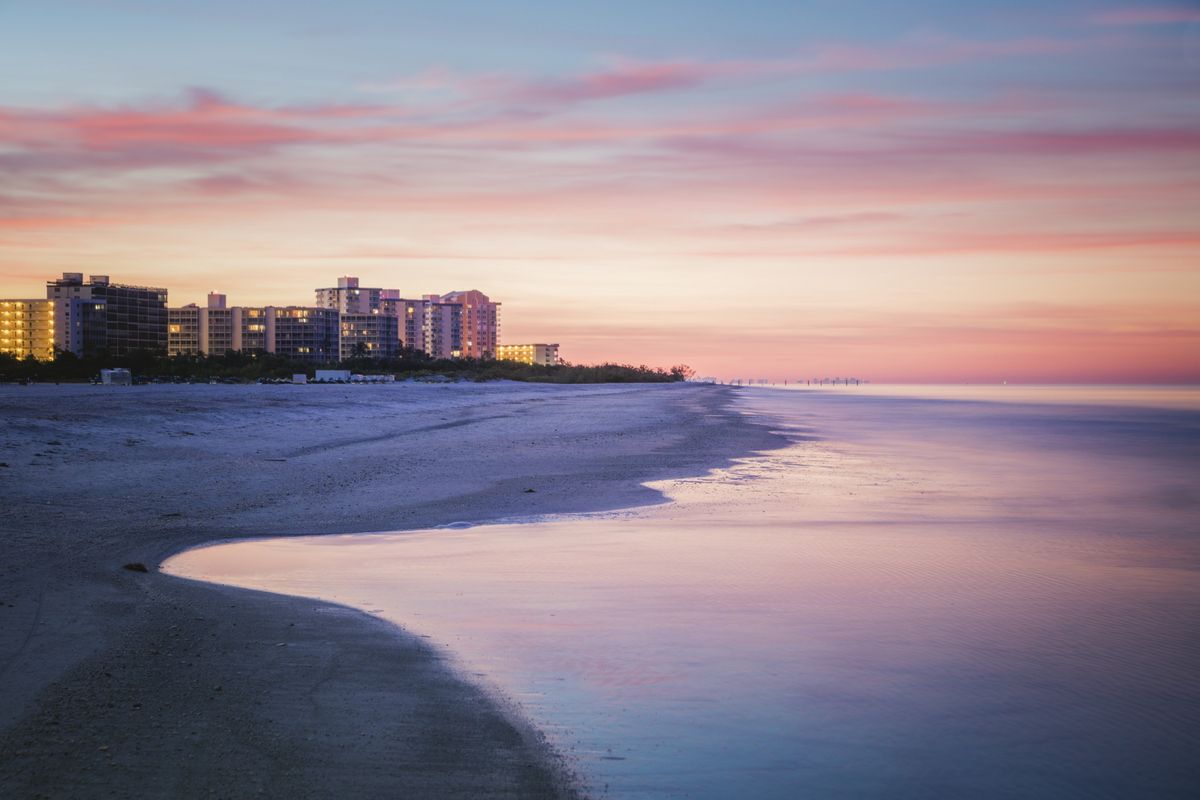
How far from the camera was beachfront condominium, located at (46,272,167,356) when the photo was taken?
16125cm

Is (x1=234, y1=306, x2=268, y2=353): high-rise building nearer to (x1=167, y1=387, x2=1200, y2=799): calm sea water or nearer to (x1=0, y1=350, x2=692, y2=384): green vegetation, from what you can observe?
(x1=0, y1=350, x2=692, y2=384): green vegetation

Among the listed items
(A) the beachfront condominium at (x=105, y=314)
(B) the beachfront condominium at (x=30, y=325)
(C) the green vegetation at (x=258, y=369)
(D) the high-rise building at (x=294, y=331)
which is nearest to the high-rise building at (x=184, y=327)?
(A) the beachfront condominium at (x=105, y=314)

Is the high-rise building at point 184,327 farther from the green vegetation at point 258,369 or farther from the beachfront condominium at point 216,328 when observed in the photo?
the green vegetation at point 258,369

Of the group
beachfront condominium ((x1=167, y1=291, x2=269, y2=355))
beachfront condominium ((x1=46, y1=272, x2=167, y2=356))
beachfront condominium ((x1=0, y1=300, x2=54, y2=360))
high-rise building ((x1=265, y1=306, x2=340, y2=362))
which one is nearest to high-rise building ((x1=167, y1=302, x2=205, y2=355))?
beachfront condominium ((x1=167, y1=291, x2=269, y2=355))

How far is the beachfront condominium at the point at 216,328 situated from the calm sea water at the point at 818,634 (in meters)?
199

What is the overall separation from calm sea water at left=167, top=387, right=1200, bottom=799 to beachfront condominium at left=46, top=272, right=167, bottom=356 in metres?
165

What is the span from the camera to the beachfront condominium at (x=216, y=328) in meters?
194

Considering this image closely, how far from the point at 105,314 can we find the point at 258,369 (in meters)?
104

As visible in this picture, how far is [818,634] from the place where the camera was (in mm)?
6262

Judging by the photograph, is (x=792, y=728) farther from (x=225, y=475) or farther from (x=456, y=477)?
(x=225, y=475)

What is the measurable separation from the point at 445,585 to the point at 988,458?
19012 millimetres

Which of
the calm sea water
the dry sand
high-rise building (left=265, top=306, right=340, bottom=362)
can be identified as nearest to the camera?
the dry sand

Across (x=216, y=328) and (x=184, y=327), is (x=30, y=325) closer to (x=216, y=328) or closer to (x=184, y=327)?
(x=184, y=327)

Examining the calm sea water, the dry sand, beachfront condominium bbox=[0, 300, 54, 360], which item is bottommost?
the calm sea water
